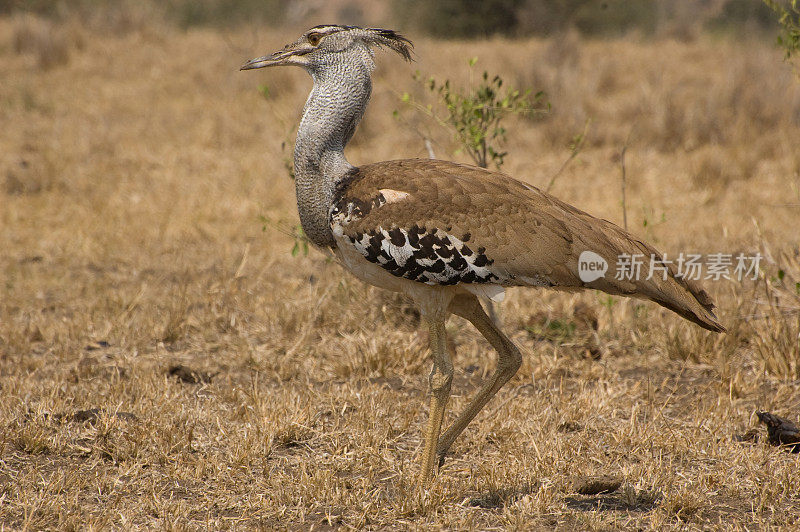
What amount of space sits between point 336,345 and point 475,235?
80.9 inches

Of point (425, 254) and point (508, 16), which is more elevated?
point (508, 16)

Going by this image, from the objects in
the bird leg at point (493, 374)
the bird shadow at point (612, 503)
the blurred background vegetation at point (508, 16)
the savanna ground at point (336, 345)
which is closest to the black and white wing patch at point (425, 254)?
the bird leg at point (493, 374)

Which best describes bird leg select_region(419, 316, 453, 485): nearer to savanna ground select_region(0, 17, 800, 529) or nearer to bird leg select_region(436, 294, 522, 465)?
savanna ground select_region(0, 17, 800, 529)


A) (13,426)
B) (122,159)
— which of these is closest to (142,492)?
(13,426)

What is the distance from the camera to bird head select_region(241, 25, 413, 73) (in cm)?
391

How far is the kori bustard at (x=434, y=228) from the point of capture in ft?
Result: 11.6

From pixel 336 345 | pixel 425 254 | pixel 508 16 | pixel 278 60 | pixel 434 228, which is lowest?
pixel 336 345

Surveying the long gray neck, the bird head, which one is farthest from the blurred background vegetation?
the long gray neck

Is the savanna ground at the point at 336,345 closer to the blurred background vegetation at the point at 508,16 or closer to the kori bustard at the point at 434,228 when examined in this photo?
the kori bustard at the point at 434,228

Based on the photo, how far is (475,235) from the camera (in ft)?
11.7

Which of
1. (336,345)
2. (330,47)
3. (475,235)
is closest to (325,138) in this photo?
(330,47)

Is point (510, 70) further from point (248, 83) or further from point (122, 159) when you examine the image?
point (122, 159)

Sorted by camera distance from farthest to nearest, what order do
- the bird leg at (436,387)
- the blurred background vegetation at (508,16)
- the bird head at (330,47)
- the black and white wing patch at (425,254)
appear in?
the blurred background vegetation at (508,16) < the bird head at (330,47) < the bird leg at (436,387) < the black and white wing patch at (425,254)

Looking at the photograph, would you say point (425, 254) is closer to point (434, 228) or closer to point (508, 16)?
point (434, 228)
